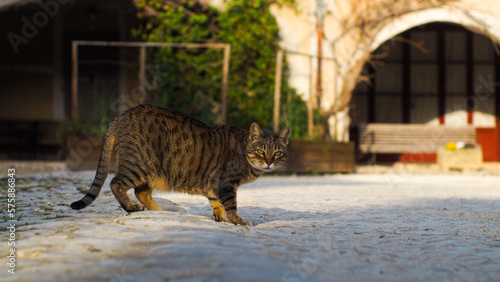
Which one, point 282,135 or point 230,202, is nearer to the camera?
point 230,202

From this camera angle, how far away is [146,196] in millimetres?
4332

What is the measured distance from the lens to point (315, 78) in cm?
1098

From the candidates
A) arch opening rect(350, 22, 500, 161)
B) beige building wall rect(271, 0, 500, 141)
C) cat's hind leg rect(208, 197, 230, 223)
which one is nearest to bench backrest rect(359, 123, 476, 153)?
beige building wall rect(271, 0, 500, 141)

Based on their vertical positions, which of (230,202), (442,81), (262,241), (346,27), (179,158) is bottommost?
(262,241)

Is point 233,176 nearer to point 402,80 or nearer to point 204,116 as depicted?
point 204,116

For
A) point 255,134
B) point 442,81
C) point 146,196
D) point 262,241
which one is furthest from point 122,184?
point 442,81

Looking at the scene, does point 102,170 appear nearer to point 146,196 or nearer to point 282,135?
point 146,196

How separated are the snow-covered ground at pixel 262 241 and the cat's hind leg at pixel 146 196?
24 centimetres

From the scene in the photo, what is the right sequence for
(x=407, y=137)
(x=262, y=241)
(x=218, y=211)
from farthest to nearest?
(x=407, y=137) → (x=218, y=211) → (x=262, y=241)

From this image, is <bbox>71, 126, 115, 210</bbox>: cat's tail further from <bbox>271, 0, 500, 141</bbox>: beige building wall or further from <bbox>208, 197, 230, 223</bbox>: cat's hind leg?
<bbox>271, 0, 500, 141</bbox>: beige building wall

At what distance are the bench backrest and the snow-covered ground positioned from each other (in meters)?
5.64

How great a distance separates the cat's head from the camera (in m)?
4.06

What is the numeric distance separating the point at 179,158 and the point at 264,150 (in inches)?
25.1

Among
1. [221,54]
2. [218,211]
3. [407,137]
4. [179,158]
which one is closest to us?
[179,158]
